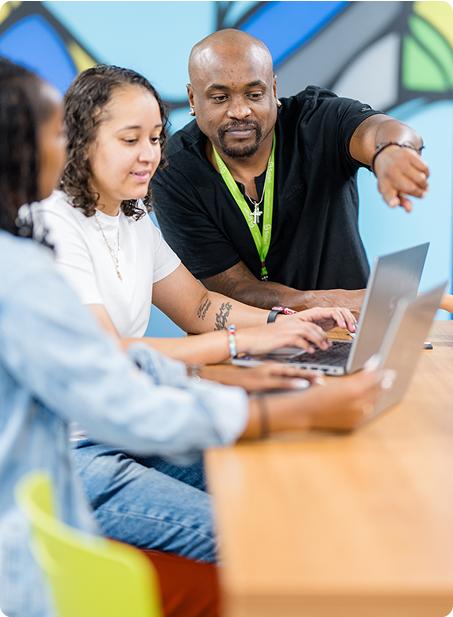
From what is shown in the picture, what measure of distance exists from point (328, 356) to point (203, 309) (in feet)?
1.68

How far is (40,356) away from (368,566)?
0.46 meters

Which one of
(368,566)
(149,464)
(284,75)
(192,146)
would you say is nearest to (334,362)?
(149,464)

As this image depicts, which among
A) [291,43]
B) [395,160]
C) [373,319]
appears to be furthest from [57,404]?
[291,43]

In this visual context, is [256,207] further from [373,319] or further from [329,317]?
[373,319]

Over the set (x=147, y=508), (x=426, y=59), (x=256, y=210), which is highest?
(x=426, y=59)

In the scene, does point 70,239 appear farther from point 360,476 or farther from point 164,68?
point 164,68

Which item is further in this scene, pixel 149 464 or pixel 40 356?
pixel 149 464

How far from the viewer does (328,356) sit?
1.44m

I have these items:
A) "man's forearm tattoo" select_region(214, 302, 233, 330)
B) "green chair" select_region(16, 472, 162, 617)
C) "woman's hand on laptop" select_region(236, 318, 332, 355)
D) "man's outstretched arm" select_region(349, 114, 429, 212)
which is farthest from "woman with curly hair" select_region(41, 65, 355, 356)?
"green chair" select_region(16, 472, 162, 617)

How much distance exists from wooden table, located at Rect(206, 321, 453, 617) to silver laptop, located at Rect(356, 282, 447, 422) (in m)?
0.06

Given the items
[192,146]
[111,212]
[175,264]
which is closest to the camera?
[111,212]

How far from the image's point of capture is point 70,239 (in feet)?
4.63

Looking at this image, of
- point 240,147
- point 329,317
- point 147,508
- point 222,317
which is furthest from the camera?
point 240,147

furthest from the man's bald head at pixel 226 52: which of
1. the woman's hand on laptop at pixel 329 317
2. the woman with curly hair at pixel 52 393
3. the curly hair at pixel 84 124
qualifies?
the woman with curly hair at pixel 52 393
